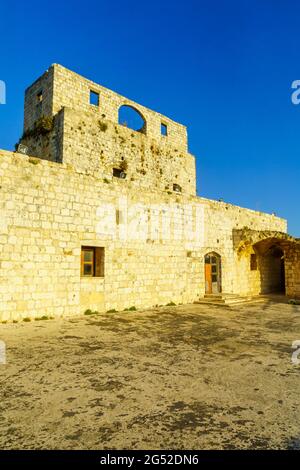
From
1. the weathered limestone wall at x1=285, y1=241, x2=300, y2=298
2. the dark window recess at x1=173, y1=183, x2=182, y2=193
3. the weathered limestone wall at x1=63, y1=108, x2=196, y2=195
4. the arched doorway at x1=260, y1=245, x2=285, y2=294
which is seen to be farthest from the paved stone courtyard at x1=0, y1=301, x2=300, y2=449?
the dark window recess at x1=173, y1=183, x2=182, y2=193

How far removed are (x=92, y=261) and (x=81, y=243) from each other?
883 millimetres

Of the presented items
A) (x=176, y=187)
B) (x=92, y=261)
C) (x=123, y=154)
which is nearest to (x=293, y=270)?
(x=176, y=187)

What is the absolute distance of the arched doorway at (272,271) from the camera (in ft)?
60.0

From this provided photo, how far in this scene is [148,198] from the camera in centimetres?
1149

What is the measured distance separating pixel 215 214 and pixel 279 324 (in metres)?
7.24

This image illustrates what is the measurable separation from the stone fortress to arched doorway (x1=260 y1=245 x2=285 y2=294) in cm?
12

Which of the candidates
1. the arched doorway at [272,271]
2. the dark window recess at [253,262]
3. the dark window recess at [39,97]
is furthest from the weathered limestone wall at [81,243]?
the dark window recess at [39,97]

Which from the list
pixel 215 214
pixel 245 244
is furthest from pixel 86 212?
pixel 245 244

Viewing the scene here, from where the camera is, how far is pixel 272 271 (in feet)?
63.2

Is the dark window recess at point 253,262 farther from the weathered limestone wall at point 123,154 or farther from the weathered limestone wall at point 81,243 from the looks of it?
the weathered limestone wall at point 123,154

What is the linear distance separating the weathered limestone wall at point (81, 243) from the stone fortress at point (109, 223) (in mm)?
33

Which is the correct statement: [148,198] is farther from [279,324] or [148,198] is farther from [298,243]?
[298,243]

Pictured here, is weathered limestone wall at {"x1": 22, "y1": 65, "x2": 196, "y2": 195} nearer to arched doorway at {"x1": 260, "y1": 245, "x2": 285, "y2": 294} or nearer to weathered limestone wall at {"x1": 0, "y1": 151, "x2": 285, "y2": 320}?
weathered limestone wall at {"x1": 0, "y1": 151, "x2": 285, "y2": 320}

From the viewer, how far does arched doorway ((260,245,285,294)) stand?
60.0 feet
